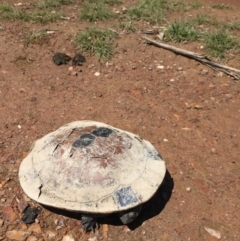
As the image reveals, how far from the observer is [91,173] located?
11.2ft

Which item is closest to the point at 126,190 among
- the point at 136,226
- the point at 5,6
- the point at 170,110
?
the point at 136,226

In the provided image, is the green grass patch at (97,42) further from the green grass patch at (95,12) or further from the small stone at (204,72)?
the small stone at (204,72)

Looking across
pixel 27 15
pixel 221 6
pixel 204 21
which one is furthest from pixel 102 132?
pixel 221 6

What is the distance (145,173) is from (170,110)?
185cm

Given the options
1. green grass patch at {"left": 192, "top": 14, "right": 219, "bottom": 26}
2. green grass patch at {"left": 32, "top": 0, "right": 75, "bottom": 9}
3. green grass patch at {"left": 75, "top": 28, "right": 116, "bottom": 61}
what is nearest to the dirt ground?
green grass patch at {"left": 75, "top": 28, "right": 116, "bottom": 61}

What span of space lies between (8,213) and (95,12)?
4734 millimetres

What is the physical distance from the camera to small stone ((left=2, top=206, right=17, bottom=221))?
12.2 ft

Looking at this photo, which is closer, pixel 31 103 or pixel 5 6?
pixel 31 103

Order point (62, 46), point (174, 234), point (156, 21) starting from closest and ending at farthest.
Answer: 1. point (174, 234)
2. point (62, 46)
3. point (156, 21)

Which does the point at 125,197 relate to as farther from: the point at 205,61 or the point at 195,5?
the point at 195,5

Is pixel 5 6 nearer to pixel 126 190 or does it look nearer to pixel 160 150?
pixel 160 150

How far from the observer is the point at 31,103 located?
5.24m

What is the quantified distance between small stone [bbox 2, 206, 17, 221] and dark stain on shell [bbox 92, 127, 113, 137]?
1.21 metres

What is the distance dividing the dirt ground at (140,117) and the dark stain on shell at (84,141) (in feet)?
2.61
